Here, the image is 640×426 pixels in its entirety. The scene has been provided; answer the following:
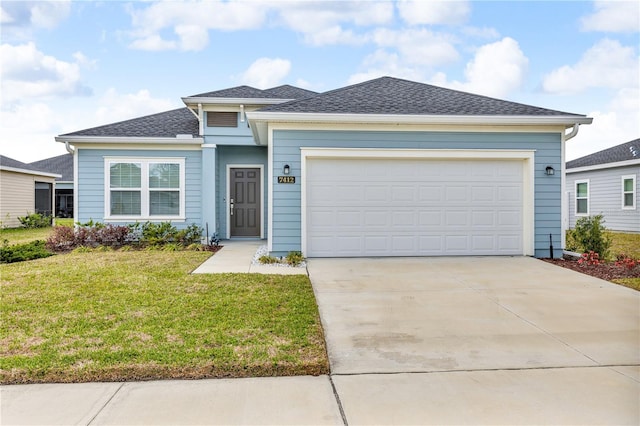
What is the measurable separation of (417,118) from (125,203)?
27.8 ft

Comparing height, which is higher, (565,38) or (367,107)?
(565,38)

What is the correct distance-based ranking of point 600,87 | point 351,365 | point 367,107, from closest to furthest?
point 351,365
point 367,107
point 600,87

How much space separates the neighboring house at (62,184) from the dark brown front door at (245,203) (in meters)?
17.5

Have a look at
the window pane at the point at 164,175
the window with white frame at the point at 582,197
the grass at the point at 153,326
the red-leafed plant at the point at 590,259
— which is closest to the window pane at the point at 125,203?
the window pane at the point at 164,175

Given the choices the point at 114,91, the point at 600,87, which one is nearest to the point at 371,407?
the point at 600,87

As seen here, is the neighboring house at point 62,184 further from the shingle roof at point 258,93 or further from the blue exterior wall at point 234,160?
the shingle roof at point 258,93

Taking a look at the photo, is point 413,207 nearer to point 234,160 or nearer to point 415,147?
point 415,147

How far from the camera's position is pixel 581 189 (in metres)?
19.0

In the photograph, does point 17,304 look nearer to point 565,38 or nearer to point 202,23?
point 202,23

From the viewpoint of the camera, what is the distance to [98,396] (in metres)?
3.08

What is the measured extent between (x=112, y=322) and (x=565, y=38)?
11.2m

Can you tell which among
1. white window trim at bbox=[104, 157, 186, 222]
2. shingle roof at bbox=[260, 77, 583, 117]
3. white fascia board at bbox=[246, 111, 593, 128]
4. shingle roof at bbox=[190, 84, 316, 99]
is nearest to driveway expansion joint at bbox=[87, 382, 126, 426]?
white fascia board at bbox=[246, 111, 593, 128]

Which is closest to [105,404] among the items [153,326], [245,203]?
[153,326]

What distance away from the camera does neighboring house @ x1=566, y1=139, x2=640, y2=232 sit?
1600 cm
